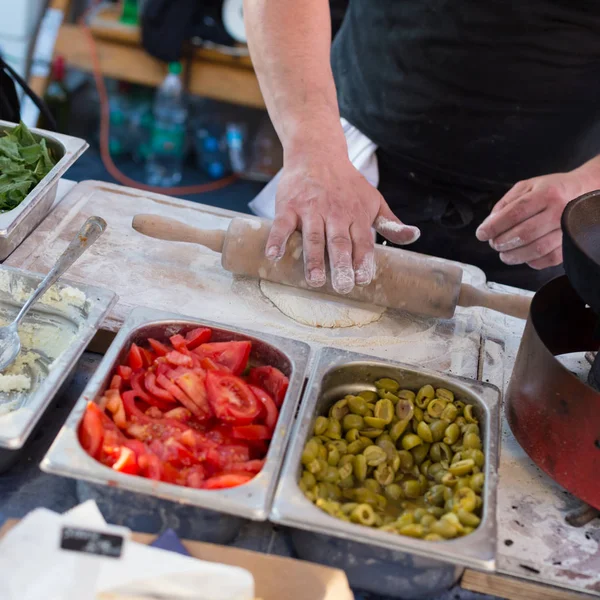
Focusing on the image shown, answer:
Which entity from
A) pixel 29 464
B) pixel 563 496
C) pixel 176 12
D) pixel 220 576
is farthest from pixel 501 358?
pixel 176 12

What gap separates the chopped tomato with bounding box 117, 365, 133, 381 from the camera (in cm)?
129

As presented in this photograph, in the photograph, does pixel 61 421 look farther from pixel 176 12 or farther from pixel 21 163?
pixel 176 12

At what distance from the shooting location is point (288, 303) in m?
1.72

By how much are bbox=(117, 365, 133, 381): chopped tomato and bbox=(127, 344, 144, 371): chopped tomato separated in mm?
28

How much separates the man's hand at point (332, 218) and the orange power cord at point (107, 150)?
2.39m

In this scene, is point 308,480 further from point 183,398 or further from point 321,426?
point 183,398

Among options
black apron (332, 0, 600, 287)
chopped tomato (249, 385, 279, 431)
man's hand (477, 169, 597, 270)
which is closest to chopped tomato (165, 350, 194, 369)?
chopped tomato (249, 385, 279, 431)

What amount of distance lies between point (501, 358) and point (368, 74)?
96 cm

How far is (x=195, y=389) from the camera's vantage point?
49.8 inches

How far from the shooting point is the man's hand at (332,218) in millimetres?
1593

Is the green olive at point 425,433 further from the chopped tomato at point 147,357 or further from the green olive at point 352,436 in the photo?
the chopped tomato at point 147,357

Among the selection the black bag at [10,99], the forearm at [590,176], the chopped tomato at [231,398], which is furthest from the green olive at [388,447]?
the black bag at [10,99]

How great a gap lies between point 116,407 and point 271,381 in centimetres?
30

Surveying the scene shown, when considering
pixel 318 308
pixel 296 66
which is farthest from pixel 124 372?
pixel 296 66
